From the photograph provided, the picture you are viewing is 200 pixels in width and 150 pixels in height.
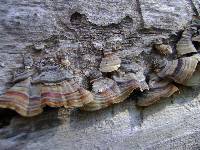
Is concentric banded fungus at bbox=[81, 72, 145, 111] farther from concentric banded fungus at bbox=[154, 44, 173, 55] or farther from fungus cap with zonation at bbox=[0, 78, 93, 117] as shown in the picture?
concentric banded fungus at bbox=[154, 44, 173, 55]

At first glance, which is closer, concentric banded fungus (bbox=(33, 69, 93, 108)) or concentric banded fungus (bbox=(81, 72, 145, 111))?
concentric banded fungus (bbox=(33, 69, 93, 108))

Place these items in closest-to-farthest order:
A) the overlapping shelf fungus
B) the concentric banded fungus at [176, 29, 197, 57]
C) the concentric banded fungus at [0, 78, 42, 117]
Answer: the concentric banded fungus at [0, 78, 42, 117]
the overlapping shelf fungus
the concentric banded fungus at [176, 29, 197, 57]

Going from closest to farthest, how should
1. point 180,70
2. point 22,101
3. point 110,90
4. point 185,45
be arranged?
point 22,101
point 110,90
point 180,70
point 185,45

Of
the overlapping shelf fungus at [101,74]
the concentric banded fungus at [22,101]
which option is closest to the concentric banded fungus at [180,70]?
the overlapping shelf fungus at [101,74]

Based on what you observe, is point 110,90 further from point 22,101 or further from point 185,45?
point 185,45

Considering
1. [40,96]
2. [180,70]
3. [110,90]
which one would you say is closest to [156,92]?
[180,70]

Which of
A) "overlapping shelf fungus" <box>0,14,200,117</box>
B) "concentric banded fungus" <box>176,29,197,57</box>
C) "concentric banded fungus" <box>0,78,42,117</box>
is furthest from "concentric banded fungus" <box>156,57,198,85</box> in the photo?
"concentric banded fungus" <box>0,78,42,117</box>

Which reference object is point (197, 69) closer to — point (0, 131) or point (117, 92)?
point (117, 92)
